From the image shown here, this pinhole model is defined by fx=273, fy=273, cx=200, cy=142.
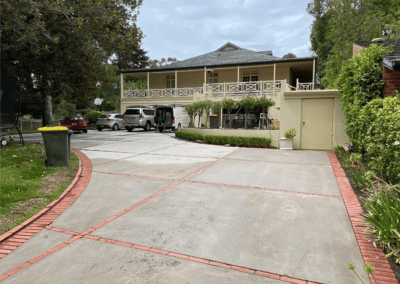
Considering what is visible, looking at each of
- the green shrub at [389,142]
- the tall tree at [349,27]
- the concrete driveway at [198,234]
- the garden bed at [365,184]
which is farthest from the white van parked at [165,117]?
the green shrub at [389,142]

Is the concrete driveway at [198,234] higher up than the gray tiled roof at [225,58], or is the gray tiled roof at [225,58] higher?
the gray tiled roof at [225,58]

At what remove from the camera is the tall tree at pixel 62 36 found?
32.3ft

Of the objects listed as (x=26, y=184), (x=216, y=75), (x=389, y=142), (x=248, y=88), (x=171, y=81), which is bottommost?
(x=26, y=184)

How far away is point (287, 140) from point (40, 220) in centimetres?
975

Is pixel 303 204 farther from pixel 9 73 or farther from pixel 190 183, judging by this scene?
pixel 9 73

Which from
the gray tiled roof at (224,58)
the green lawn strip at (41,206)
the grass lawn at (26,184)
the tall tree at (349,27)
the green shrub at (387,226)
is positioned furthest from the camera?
the gray tiled roof at (224,58)

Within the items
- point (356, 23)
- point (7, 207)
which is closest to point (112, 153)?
point (7, 207)

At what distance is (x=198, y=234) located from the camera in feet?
11.8

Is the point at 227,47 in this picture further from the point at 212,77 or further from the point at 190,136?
the point at 190,136

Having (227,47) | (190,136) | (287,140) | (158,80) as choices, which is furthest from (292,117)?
(227,47)

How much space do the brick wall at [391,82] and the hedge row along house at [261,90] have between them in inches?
138

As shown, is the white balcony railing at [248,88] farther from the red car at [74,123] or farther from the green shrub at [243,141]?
the red car at [74,123]

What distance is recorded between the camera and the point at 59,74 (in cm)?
1414

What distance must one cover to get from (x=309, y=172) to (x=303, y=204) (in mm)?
2693
